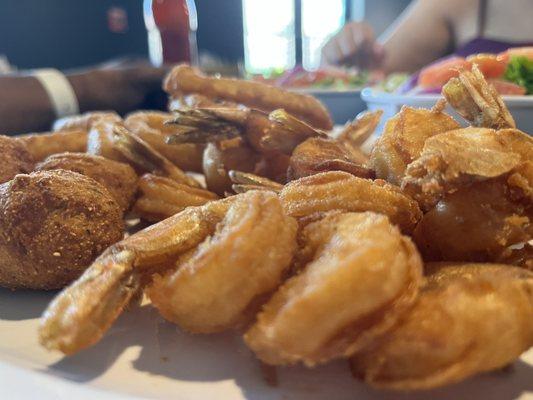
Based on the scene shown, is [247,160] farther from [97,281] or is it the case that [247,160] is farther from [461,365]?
[461,365]

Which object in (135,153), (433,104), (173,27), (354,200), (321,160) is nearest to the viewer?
(354,200)

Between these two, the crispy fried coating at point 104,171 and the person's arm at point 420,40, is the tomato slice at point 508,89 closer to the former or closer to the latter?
the crispy fried coating at point 104,171

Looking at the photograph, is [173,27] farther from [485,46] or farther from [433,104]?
[433,104]

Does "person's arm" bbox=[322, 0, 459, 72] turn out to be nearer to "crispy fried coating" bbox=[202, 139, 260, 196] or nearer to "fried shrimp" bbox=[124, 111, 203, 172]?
"fried shrimp" bbox=[124, 111, 203, 172]

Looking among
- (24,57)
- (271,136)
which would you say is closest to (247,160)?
(271,136)

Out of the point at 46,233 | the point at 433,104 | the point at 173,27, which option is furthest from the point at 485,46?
the point at 46,233

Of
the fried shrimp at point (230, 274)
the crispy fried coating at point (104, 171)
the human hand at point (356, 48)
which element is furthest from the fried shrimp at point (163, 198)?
the human hand at point (356, 48)

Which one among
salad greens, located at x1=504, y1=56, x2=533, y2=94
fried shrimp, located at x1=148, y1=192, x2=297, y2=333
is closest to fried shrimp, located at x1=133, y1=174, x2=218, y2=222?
fried shrimp, located at x1=148, y1=192, x2=297, y2=333
